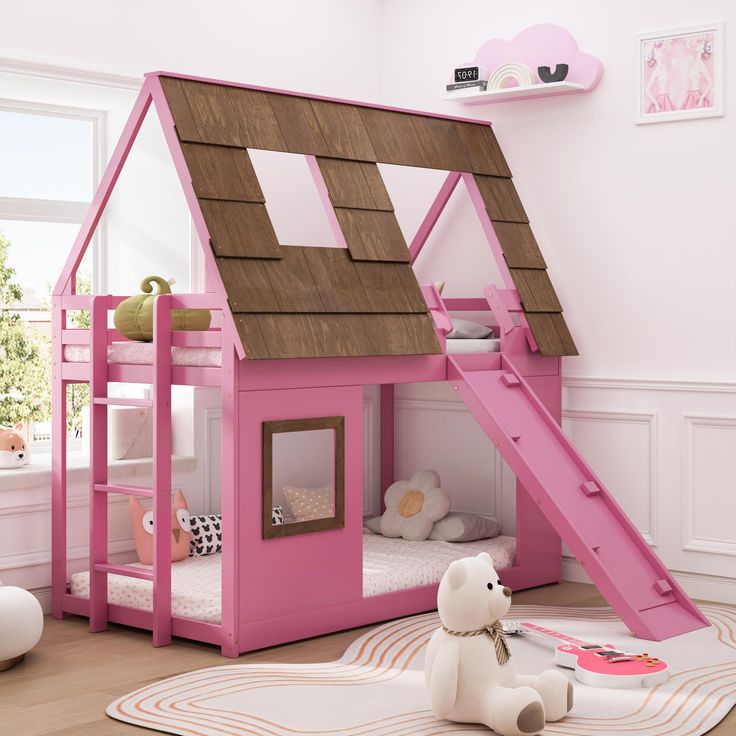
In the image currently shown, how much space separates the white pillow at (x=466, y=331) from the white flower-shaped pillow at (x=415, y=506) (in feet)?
2.52

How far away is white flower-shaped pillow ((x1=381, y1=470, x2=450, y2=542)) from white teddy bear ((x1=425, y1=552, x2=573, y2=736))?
201 centimetres

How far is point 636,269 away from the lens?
4.95m

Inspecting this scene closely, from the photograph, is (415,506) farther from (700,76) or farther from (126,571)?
(700,76)

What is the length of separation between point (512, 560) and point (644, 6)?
7.99 feet

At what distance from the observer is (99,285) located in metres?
5.09

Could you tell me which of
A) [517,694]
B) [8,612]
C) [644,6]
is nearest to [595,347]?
[644,6]

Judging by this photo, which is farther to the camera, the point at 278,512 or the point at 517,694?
the point at 278,512

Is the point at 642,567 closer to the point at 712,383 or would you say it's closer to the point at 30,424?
the point at 712,383

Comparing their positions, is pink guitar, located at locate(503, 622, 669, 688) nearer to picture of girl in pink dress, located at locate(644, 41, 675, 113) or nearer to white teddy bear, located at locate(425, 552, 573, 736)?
white teddy bear, located at locate(425, 552, 573, 736)

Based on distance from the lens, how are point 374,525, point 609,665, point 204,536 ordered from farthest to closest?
point 374,525
point 204,536
point 609,665

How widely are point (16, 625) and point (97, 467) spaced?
73 centimetres

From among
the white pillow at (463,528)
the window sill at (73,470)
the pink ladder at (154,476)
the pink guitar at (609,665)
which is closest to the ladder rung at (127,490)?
the pink ladder at (154,476)

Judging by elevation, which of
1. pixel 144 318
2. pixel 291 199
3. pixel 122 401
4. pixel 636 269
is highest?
pixel 291 199

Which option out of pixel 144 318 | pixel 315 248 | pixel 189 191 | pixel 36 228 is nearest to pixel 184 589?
pixel 144 318
